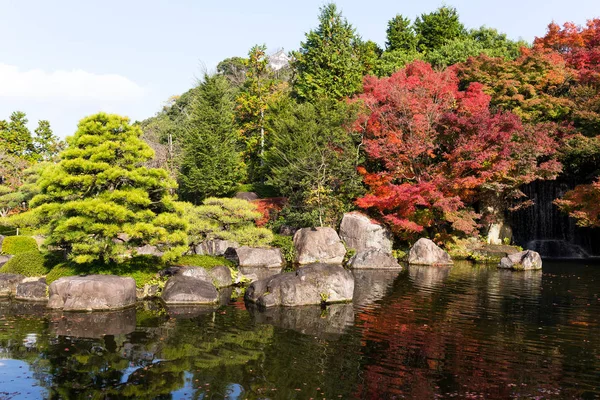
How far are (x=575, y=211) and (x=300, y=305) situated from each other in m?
21.1

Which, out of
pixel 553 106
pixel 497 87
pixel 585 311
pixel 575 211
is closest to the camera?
pixel 585 311

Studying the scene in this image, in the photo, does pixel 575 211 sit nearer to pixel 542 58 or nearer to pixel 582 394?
pixel 542 58

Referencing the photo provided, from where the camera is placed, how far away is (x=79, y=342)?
43.5ft

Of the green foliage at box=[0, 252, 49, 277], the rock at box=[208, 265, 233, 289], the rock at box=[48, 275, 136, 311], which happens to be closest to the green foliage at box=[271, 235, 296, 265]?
the rock at box=[208, 265, 233, 289]

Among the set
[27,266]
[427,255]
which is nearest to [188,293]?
[27,266]

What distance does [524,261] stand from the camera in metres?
27.6

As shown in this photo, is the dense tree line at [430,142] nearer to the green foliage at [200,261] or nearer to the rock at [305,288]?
the green foliage at [200,261]

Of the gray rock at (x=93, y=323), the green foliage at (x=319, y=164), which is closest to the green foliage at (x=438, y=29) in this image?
the green foliage at (x=319, y=164)

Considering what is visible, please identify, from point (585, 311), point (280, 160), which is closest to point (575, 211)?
point (585, 311)

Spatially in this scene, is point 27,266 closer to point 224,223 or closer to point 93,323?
point 93,323

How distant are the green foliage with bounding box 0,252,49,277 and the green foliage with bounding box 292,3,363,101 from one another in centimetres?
2569

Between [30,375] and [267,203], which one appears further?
[267,203]

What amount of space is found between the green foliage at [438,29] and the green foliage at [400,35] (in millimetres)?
1137

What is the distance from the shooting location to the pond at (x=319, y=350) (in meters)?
10.2
